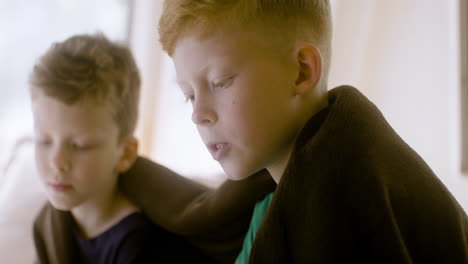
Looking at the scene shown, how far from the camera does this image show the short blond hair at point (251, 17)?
0.51m

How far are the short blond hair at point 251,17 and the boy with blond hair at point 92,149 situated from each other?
0.33 m

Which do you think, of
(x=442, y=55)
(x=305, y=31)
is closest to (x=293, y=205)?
(x=305, y=31)

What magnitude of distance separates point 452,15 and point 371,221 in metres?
0.67

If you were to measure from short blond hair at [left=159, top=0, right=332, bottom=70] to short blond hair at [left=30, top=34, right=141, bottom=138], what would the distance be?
33 cm

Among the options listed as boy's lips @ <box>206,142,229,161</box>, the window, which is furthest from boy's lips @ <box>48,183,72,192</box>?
the window

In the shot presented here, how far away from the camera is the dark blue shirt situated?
866mm

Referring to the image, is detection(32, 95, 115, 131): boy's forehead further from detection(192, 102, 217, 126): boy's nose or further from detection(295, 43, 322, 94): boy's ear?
Answer: detection(295, 43, 322, 94): boy's ear

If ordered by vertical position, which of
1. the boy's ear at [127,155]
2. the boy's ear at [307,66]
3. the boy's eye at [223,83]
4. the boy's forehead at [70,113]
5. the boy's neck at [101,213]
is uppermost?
the boy's ear at [307,66]

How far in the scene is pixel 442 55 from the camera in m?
0.95

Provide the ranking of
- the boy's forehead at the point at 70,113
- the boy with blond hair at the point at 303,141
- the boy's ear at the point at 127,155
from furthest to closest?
the boy's ear at the point at 127,155 → the boy's forehead at the point at 70,113 → the boy with blond hair at the point at 303,141

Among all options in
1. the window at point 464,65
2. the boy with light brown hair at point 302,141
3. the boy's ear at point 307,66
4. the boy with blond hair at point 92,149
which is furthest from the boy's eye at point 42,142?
the window at point 464,65

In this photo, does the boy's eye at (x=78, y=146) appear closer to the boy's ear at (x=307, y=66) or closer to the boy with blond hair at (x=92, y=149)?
the boy with blond hair at (x=92, y=149)

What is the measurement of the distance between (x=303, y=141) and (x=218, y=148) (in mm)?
118

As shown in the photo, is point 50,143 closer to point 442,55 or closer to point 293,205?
point 293,205
